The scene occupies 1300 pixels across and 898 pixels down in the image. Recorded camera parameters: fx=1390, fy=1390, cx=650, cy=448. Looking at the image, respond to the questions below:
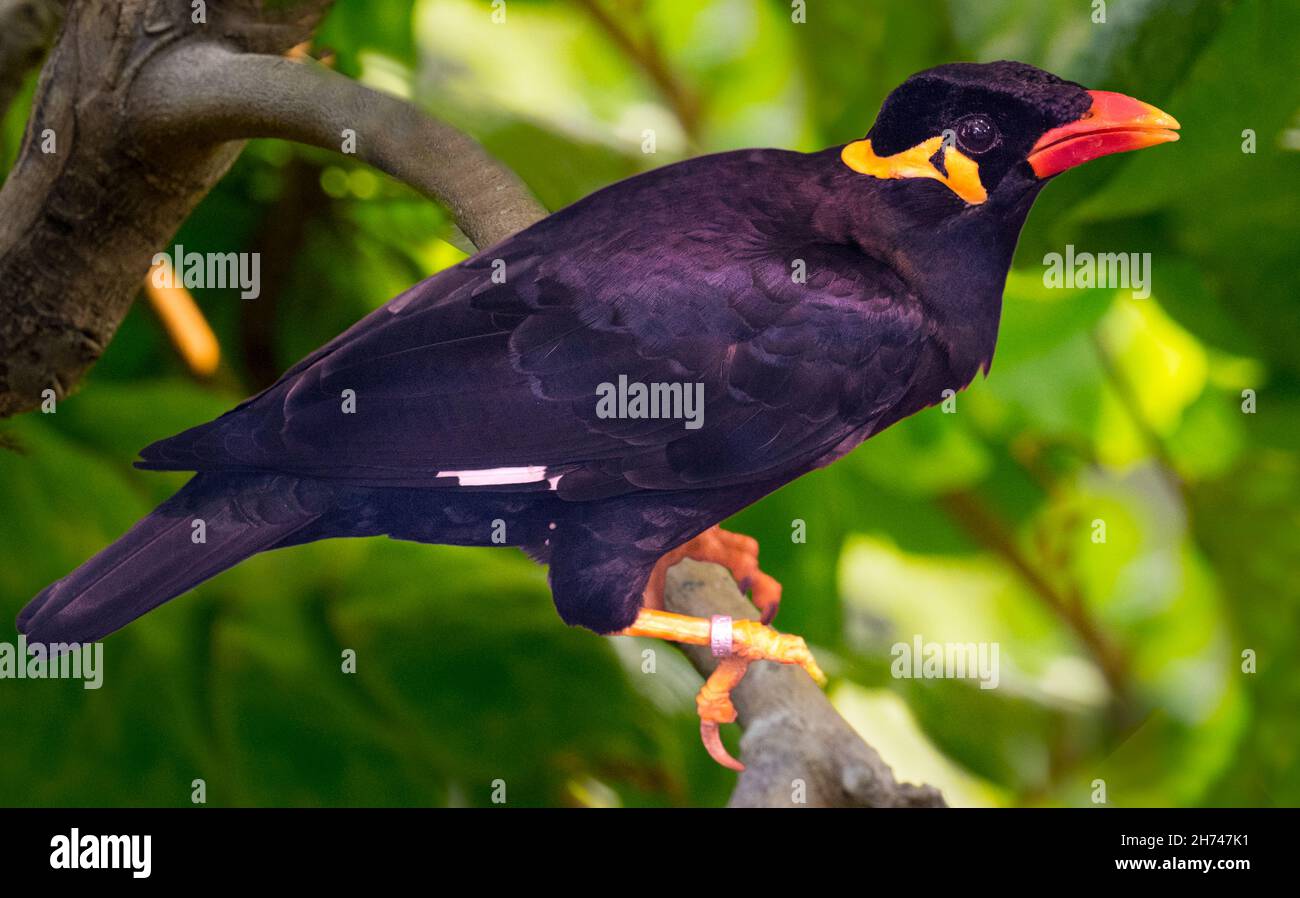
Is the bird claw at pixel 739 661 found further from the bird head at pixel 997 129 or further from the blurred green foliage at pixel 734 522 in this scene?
the blurred green foliage at pixel 734 522

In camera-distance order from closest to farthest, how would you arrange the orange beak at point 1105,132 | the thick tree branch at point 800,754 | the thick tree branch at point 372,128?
1. the thick tree branch at point 800,754
2. the orange beak at point 1105,132
3. the thick tree branch at point 372,128


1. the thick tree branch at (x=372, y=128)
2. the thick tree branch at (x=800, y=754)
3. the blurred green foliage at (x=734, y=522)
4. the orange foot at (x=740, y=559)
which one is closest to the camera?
the thick tree branch at (x=800, y=754)

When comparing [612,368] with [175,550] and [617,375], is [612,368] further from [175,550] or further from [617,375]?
[175,550]

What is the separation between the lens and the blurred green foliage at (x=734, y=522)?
5.10ft

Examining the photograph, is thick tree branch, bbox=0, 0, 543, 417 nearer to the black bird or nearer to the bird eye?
the black bird

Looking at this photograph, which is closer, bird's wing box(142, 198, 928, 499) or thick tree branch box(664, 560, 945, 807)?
thick tree branch box(664, 560, 945, 807)

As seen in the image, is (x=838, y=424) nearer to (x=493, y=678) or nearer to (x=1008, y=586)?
(x=493, y=678)

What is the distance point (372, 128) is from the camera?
1.12 meters

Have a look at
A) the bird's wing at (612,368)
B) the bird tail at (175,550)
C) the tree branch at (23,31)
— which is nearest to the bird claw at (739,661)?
the bird's wing at (612,368)

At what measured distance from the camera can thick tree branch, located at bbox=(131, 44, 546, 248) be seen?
3.66 feet

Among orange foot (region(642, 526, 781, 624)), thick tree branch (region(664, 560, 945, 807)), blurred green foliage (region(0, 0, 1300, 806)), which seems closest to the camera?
thick tree branch (region(664, 560, 945, 807))

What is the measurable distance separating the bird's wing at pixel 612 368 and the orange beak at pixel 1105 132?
148mm

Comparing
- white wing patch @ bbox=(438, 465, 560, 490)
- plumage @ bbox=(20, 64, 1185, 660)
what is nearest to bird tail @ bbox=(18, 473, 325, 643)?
plumage @ bbox=(20, 64, 1185, 660)

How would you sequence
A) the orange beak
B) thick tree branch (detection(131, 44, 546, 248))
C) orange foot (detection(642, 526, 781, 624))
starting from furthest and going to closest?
orange foot (detection(642, 526, 781, 624)) → thick tree branch (detection(131, 44, 546, 248)) → the orange beak
